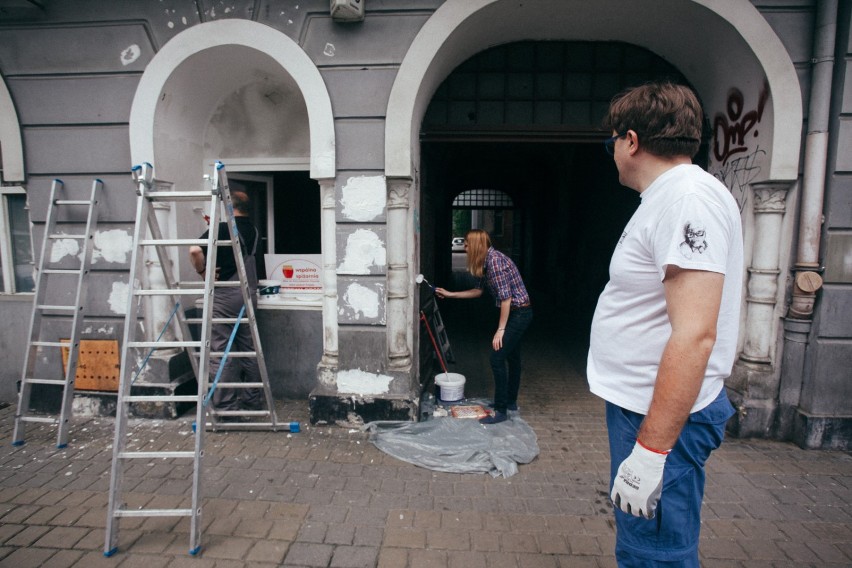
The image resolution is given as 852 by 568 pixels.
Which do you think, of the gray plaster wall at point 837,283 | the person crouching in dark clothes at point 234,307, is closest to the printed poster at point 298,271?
the person crouching in dark clothes at point 234,307

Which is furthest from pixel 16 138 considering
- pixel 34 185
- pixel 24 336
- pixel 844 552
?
pixel 844 552

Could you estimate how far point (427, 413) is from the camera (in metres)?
4.51

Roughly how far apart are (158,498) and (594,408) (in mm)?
3987

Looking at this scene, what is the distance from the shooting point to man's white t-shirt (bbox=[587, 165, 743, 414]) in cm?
139

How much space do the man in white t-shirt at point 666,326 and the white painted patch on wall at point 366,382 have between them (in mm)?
2776

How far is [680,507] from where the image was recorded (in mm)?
1537

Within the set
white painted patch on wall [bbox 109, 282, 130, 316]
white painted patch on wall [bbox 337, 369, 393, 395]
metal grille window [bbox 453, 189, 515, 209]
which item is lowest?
white painted patch on wall [bbox 337, 369, 393, 395]

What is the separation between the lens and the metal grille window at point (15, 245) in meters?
4.90

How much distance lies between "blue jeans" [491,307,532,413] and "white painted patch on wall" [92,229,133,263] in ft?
12.0

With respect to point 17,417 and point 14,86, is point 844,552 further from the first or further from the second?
point 14,86

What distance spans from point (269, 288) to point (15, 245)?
2.77 meters

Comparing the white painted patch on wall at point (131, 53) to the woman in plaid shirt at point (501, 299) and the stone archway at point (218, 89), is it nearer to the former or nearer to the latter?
the stone archway at point (218, 89)

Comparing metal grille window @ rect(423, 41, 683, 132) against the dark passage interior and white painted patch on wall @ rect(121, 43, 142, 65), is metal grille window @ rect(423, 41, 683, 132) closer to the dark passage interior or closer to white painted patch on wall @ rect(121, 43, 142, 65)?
the dark passage interior

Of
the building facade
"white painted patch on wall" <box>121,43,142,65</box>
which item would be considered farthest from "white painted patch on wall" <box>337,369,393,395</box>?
"white painted patch on wall" <box>121,43,142,65</box>
